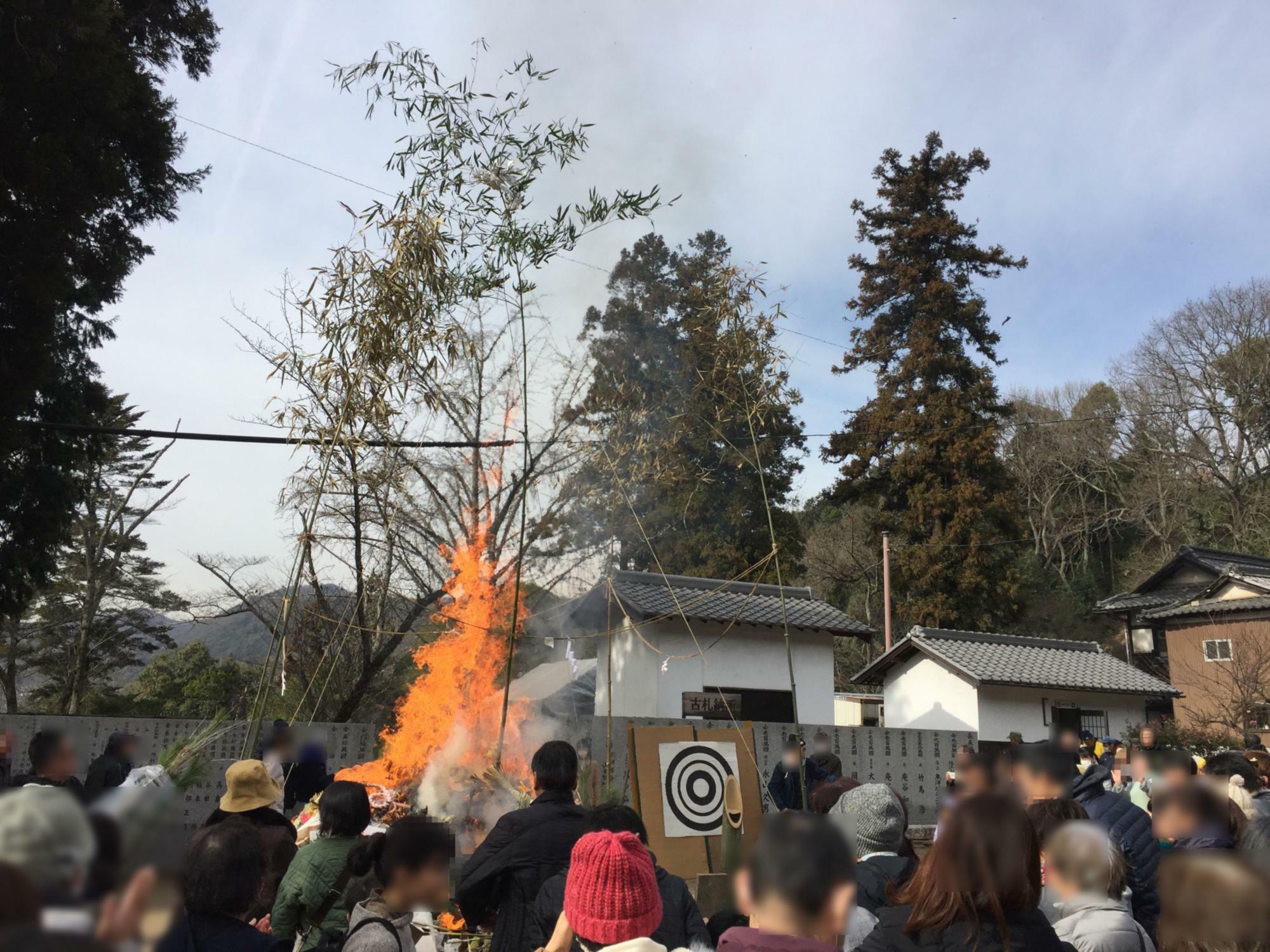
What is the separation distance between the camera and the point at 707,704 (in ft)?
57.0

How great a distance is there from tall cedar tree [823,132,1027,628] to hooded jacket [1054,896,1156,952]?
24106mm

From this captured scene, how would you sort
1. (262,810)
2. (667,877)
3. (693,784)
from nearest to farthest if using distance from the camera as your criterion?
(667,877) < (262,810) < (693,784)

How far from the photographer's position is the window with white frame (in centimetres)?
2429

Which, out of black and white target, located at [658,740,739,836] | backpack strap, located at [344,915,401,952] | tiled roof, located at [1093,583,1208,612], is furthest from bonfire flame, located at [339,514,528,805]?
tiled roof, located at [1093,583,1208,612]

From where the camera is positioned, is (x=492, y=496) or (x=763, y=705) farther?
(x=763, y=705)

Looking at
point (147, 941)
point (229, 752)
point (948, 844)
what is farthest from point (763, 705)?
point (147, 941)

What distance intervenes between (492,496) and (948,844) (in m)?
11.6

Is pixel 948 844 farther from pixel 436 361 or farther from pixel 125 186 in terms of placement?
pixel 125 186

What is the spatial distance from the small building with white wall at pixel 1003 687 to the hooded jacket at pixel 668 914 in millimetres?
17621

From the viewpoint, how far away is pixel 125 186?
41.3 ft

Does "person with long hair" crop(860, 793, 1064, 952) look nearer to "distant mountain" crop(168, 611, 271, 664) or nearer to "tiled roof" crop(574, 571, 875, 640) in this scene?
"tiled roof" crop(574, 571, 875, 640)

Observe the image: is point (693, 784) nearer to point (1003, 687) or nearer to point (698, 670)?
point (698, 670)

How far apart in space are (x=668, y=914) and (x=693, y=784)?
5.09 meters

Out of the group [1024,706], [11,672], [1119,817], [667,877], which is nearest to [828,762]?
[1119,817]
